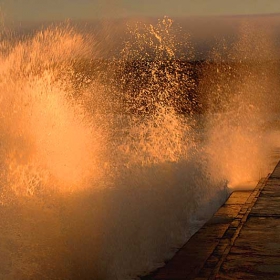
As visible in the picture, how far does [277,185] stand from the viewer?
8922 millimetres

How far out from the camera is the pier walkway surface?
488 centimetres

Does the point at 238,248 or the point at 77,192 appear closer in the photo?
the point at 238,248

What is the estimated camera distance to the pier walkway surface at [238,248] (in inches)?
192

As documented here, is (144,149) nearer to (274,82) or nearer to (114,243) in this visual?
(114,243)

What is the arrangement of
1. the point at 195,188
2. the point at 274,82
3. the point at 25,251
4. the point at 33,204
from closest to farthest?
1. the point at 25,251
2. the point at 33,204
3. the point at 195,188
4. the point at 274,82

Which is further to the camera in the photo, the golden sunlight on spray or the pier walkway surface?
the golden sunlight on spray

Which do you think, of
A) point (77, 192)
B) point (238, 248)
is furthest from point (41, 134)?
point (238, 248)

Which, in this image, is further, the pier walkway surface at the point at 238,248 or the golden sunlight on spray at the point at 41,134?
the golden sunlight on spray at the point at 41,134

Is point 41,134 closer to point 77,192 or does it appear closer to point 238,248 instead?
point 77,192

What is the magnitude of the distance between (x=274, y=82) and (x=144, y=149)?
84152 mm

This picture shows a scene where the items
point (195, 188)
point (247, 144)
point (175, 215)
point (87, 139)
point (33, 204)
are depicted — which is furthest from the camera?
point (247, 144)

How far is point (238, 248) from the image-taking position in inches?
213

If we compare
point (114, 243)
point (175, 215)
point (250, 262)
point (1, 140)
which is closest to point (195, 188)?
point (175, 215)

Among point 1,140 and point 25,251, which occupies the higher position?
point 1,140
